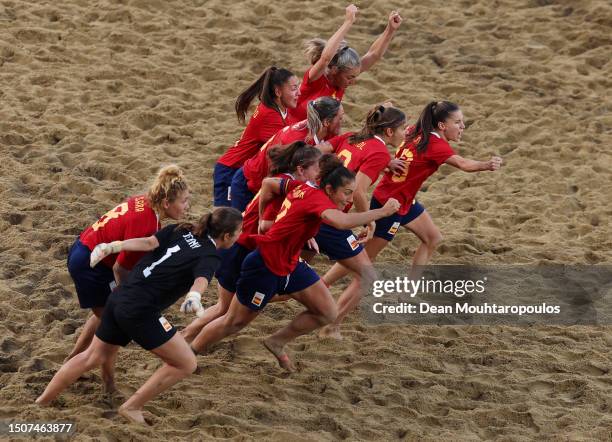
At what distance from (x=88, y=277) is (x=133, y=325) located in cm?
70

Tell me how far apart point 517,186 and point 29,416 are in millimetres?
5627

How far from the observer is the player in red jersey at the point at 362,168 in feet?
25.3

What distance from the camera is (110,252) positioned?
6.47m

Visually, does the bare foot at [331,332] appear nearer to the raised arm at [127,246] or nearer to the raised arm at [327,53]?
the raised arm at [327,53]

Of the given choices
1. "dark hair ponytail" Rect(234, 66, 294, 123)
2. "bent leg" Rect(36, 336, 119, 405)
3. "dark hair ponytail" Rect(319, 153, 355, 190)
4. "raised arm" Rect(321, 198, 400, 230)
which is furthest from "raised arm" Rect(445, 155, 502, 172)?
"bent leg" Rect(36, 336, 119, 405)

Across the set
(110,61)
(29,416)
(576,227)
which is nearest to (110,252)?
(29,416)

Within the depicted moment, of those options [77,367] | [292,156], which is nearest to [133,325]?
[77,367]

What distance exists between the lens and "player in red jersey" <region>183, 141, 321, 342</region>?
7242 mm

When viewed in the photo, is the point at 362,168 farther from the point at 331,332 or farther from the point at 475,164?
the point at 331,332

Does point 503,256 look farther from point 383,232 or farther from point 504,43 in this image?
point 504,43

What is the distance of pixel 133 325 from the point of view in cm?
633

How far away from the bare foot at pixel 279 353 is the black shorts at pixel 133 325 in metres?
1.15

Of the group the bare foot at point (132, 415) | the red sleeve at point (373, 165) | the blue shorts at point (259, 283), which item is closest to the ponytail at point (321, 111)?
the red sleeve at point (373, 165)

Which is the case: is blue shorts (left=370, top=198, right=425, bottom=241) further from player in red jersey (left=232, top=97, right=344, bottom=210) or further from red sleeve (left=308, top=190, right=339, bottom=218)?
red sleeve (left=308, top=190, right=339, bottom=218)
